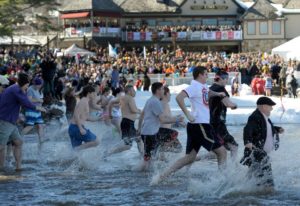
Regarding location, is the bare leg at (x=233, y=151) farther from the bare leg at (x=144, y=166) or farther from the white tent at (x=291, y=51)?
the white tent at (x=291, y=51)

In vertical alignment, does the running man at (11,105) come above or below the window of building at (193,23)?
below

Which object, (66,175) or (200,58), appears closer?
(66,175)

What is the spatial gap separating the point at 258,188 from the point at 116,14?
67.3m

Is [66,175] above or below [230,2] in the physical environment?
below

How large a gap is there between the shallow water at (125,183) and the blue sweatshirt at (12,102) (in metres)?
0.94

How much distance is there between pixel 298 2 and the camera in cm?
7856

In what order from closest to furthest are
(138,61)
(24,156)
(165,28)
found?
1. (24,156)
2. (138,61)
3. (165,28)

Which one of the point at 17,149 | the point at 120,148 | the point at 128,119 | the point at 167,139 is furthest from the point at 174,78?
the point at 17,149

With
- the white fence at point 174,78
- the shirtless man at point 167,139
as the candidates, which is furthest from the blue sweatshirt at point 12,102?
the white fence at point 174,78

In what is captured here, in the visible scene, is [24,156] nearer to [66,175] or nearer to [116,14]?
[66,175]

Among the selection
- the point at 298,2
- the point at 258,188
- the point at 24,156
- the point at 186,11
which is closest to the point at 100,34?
the point at 186,11

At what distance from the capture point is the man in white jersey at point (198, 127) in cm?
1084

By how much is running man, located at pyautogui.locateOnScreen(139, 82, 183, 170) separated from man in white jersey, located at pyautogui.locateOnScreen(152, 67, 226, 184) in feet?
4.57

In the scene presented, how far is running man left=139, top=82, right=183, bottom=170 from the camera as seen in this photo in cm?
1249
